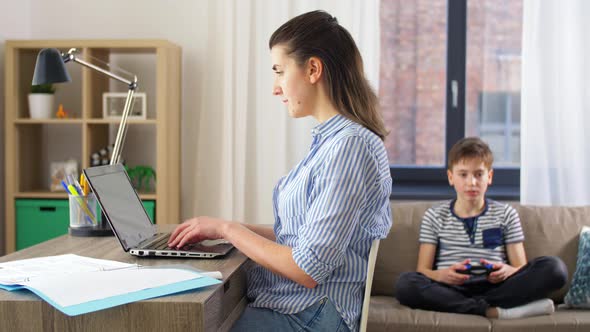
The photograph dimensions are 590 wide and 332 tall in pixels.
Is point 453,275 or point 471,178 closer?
point 453,275

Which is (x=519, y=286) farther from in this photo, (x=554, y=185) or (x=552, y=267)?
(x=554, y=185)

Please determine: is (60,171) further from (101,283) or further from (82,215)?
(101,283)

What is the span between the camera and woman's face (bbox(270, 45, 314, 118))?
1.67m

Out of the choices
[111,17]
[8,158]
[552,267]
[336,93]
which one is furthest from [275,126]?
[336,93]

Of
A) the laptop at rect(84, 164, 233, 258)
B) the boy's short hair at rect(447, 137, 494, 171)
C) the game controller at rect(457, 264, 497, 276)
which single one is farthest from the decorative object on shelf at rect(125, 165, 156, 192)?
the laptop at rect(84, 164, 233, 258)

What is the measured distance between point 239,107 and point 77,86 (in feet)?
2.87

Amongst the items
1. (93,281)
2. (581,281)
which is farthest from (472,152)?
(93,281)

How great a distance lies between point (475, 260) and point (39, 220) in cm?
203

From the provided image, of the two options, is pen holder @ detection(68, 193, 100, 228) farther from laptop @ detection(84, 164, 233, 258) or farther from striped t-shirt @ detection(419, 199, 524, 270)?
striped t-shirt @ detection(419, 199, 524, 270)

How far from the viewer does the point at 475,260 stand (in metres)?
3.08

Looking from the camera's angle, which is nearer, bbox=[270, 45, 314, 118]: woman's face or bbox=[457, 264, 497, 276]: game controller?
bbox=[270, 45, 314, 118]: woman's face

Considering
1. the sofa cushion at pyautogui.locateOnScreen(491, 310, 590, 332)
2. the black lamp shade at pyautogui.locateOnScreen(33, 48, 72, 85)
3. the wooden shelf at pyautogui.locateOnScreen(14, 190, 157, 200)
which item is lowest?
the sofa cushion at pyautogui.locateOnScreen(491, 310, 590, 332)

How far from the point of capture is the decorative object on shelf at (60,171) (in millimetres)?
3706

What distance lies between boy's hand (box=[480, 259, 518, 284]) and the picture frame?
1743 millimetres
